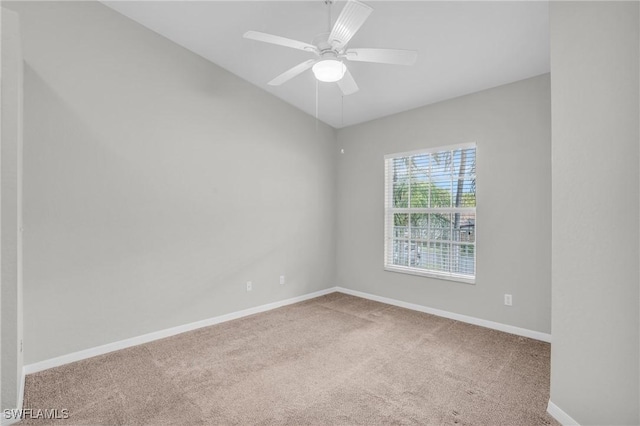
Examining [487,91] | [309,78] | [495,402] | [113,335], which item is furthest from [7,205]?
[487,91]

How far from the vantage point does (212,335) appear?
3.21 meters

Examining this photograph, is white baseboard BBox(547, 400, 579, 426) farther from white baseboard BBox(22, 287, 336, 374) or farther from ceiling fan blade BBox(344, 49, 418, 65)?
white baseboard BBox(22, 287, 336, 374)

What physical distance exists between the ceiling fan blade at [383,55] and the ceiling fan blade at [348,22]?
14 centimetres

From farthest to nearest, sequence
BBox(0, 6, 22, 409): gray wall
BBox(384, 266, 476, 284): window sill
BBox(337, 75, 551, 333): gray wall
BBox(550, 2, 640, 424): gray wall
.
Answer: BBox(384, 266, 476, 284): window sill
BBox(337, 75, 551, 333): gray wall
BBox(0, 6, 22, 409): gray wall
BBox(550, 2, 640, 424): gray wall

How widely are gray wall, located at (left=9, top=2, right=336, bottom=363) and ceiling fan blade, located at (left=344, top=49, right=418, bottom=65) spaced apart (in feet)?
6.61

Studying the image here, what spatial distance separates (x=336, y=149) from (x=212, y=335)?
10.7 ft

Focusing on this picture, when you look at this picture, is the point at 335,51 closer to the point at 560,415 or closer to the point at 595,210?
the point at 595,210

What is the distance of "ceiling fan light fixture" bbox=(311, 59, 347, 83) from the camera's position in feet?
6.94

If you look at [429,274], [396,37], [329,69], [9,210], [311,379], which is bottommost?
[311,379]

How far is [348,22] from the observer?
1848 mm

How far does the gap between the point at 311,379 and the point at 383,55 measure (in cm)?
245

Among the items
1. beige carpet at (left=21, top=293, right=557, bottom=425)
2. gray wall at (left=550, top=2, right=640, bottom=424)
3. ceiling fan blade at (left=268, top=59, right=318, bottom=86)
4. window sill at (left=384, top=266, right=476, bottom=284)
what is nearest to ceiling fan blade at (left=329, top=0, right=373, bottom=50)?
ceiling fan blade at (left=268, top=59, right=318, bottom=86)

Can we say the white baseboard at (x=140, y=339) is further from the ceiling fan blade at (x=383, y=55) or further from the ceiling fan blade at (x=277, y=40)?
the ceiling fan blade at (x=383, y=55)

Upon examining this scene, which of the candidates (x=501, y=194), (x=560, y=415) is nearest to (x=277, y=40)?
(x=501, y=194)
